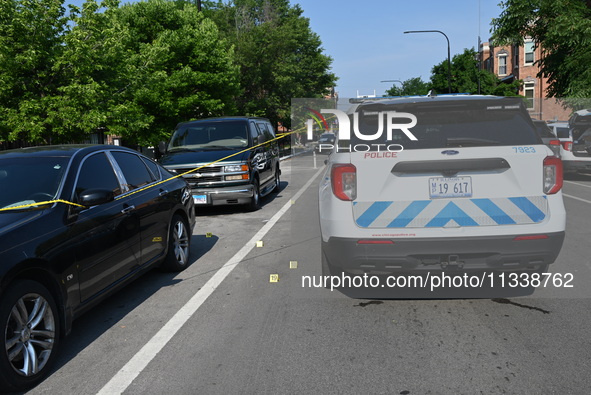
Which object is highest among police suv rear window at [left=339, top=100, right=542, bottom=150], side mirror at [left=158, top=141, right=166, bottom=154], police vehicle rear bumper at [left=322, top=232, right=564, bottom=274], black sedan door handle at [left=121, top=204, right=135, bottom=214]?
police suv rear window at [left=339, top=100, right=542, bottom=150]

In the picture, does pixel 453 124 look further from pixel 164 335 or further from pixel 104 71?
pixel 104 71

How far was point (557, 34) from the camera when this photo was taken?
26.7 m

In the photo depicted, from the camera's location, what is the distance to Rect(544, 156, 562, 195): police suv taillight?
15.1 feet

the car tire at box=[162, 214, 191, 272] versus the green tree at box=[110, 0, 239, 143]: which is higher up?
the green tree at box=[110, 0, 239, 143]

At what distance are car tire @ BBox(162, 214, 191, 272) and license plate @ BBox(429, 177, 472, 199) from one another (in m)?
3.22

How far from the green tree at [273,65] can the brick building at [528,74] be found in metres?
15.2

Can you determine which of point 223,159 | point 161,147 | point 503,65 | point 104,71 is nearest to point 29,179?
point 223,159

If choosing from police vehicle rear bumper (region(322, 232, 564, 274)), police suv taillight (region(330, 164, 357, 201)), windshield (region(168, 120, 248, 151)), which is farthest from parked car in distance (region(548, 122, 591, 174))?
police suv taillight (region(330, 164, 357, 201))

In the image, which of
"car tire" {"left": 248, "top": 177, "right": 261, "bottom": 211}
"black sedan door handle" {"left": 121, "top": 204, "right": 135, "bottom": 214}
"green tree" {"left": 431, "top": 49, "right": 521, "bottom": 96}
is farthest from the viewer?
"green tree" {"left": 431, "top": 49, "right": 521, "bottom": 96}

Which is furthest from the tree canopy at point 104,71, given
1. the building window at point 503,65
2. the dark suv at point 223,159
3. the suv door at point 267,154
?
the building window at point 503,65

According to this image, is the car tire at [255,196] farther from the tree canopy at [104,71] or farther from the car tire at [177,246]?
the car tire at [177,246]

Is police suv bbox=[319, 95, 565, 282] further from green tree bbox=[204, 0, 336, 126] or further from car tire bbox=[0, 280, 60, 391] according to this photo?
green tree bbox=[204, 0, 336, 126]

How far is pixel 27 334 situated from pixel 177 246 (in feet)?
9.99

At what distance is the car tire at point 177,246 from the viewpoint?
→ 655cm
